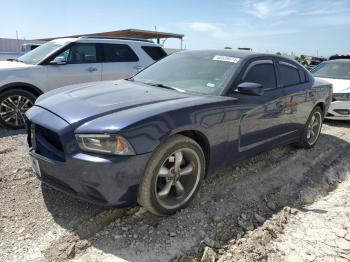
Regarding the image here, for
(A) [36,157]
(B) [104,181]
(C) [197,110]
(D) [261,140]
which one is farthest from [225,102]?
(A) [36,157]

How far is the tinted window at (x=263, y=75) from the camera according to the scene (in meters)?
4.31

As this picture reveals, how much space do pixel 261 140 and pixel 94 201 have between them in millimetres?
2265

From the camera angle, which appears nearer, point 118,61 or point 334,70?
point 118,61

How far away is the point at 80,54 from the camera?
23.7ft

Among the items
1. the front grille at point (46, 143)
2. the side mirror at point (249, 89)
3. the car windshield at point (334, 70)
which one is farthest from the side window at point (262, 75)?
the car windshield at point (334, 70)

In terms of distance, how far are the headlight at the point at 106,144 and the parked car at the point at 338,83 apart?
6.23 metres

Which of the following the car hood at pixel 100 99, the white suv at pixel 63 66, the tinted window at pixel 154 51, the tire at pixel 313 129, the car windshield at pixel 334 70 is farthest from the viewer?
the car windshield at pixel 334 70

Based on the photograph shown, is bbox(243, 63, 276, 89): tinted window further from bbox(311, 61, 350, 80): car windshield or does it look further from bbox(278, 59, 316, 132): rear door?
bbox(311, 61, 350, 80): car windshield

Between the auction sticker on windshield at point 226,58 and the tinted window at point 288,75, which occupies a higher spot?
the auction sticker on windshield at point 226,58

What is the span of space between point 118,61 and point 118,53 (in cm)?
19

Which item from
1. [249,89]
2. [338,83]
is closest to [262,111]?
[249,89]

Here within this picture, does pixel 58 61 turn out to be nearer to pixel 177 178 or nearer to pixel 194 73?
pixel 194 73

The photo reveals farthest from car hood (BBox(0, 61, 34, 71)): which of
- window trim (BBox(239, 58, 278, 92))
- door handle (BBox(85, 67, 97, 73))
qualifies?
window trim (BBox(239, 58, 278, 92))

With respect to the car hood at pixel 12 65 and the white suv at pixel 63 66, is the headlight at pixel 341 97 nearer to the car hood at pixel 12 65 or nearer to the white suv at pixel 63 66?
the white suv at pixel 63 66
